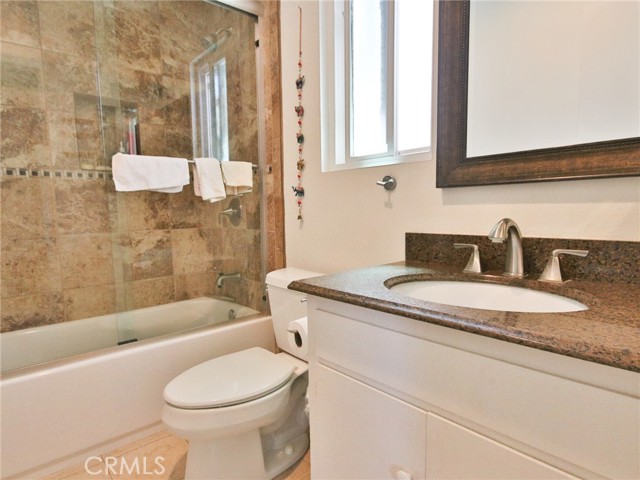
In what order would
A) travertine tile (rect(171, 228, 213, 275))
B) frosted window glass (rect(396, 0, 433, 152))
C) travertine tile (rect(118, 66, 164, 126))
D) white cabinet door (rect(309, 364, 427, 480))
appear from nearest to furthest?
1. white cabinet door (rect(309, 364, 427, 480))
2. frosted window glass (rect(396, 0, 433, 152))
3. travertine tile (rect(118, 66, 164, 126))
4. travertine tile (rect(171, 228, 213, 275))

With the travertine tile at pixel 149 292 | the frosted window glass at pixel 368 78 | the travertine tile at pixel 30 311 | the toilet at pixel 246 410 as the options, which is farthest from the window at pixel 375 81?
the travertine tile at pixel 30 311

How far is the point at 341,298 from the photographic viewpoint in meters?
0.73

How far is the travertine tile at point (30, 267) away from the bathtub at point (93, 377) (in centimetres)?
23

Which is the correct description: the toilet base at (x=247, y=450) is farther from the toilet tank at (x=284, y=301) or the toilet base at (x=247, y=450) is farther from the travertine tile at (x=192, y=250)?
the travertine tile at (x=192, y=250)

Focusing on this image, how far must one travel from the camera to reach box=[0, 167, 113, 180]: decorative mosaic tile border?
65.5 inches

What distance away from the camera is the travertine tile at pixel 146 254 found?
78.8 inches

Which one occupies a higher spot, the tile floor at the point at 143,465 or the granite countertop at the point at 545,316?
the granite countertop at the point at 545,316

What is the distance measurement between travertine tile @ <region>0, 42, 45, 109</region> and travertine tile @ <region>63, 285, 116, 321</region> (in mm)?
1050

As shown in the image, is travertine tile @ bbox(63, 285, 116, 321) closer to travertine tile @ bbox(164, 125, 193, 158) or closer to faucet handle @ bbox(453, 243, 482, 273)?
travertine tile @ bbox(164, 125, 193, 158)

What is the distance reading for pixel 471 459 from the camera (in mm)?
568

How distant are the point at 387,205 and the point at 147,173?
50.2 inches

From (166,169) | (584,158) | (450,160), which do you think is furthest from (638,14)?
(166,169)

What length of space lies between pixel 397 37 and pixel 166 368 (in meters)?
1.79

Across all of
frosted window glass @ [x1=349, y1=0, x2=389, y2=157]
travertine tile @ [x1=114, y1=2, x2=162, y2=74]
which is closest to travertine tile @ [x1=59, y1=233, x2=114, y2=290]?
travertine tile @ [x1=114, y1=2, x2=162, y2=74]
